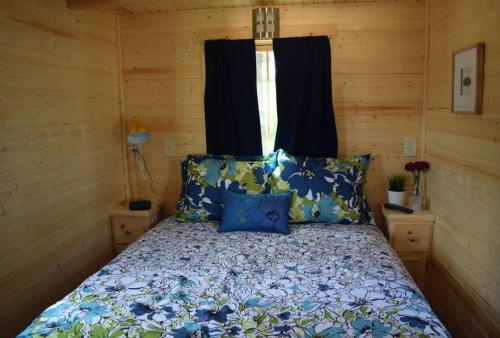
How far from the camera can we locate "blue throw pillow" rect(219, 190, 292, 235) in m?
2.49

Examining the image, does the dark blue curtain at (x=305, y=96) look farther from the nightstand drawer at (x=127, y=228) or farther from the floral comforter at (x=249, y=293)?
the nightstand drawer at (x=127, y=228)

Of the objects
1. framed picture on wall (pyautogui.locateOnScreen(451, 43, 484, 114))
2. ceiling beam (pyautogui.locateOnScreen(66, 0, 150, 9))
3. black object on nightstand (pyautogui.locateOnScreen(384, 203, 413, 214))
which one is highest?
ceiling beam (pyautogui.locateOnScreen(66, 0, 150, 9))

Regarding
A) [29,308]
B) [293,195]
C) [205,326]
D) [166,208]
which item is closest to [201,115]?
[166,208]

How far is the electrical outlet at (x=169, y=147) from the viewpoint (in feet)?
10.4

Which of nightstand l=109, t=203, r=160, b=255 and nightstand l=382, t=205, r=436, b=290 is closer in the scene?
nightstand l=382, t=205, r=436, b=290

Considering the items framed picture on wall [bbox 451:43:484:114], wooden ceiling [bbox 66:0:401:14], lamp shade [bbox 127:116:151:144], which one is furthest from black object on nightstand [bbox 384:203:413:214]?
lamp shade [bbox 127:116:151:144]

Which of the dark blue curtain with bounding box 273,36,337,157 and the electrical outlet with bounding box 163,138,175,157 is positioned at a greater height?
the dark blue curtain with bounding box 273,36,337,157

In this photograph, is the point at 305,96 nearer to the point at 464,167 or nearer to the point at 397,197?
the point at 397,197

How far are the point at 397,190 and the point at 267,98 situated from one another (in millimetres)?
1099

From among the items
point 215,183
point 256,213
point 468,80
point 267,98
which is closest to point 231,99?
point 267,98

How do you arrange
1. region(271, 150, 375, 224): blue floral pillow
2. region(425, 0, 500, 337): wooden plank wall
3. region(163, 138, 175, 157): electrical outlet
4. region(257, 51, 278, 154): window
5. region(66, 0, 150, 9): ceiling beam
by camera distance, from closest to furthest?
region(425, 0, 500, 337): wooden plank wall → region(66, 0, 150, 9): ceiling beam → region(271, 150, 375, 224): blue floral pillow → region(257, 51, 278, 154): window → region(163, 138, 175, 157): electrical outlet

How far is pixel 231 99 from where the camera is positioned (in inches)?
118

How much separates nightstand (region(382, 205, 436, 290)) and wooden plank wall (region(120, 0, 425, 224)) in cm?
38

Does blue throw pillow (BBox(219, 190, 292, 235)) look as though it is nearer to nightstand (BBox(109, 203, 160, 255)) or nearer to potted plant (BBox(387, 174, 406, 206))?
nightstand (BBox(109, 203, 160, 255))
